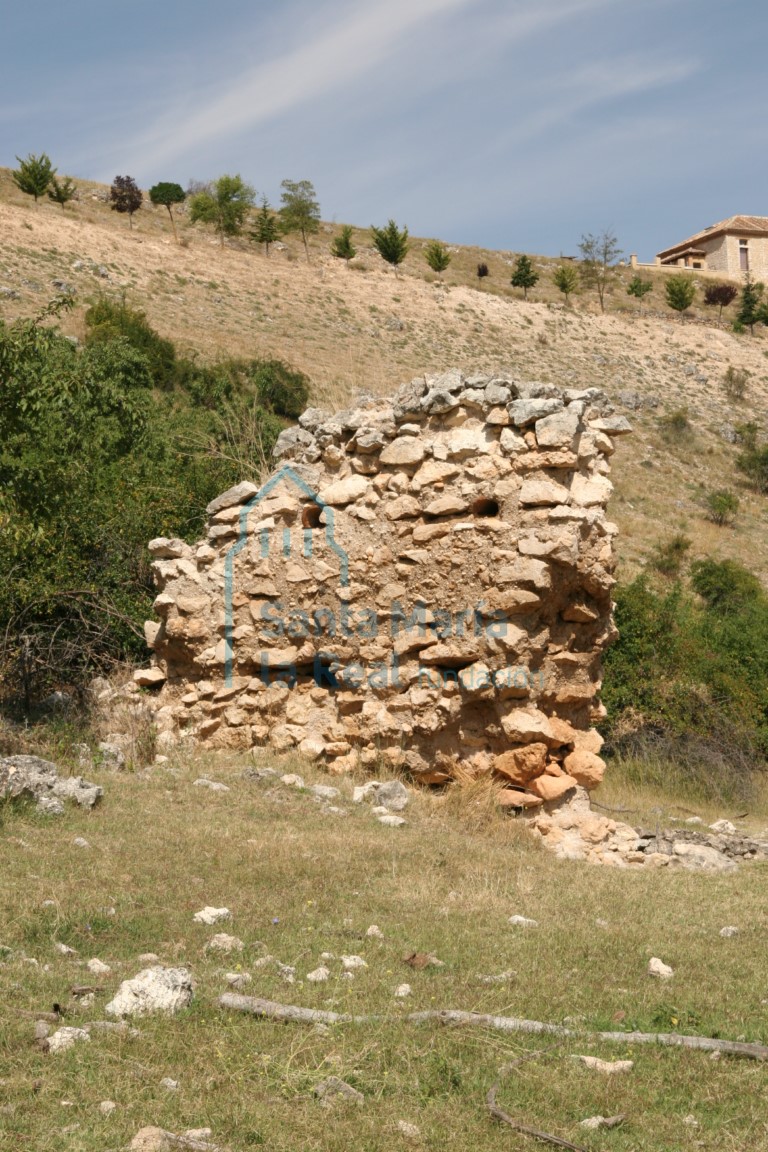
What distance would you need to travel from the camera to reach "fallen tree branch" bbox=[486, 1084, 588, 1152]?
3455mm

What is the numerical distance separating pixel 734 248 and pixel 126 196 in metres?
40.7

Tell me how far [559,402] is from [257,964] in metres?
5.38

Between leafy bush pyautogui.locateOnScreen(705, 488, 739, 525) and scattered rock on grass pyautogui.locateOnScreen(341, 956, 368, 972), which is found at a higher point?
scattered rock on grass pyautogui.locateOnScreen(341, 956, 368, 972)

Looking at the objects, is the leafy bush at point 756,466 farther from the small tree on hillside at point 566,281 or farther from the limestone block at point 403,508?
the limestone block at point 403,508

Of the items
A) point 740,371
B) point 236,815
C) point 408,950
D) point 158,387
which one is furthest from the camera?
point 740,371

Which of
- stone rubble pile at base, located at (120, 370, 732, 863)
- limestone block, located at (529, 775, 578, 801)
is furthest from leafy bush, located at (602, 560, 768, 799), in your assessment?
limestone block, located at (529, 775, 578, 801)

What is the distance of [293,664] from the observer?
965 centimetres

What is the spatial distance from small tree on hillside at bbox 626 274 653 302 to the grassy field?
185 feet

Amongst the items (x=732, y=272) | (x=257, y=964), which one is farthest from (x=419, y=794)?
(x=732, y=272)

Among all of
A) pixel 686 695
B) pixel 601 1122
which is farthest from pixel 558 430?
pixel 686 695

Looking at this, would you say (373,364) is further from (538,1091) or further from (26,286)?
(538,1091)

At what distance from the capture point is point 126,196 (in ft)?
174

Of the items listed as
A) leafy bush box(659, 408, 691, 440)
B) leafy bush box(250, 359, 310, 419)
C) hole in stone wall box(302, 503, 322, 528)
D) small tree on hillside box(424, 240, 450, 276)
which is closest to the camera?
hole in stone wall box(302, 503, 322, 528)

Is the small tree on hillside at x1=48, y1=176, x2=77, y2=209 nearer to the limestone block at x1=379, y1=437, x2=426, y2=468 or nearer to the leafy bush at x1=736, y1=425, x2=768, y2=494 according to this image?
the leafy bush at x1=736, y1=425, x2=768, y2=494
